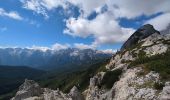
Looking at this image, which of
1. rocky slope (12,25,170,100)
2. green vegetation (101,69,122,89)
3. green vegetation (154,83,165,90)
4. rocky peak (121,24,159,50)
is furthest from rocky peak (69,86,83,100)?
rocky peak (121,24,159,50)

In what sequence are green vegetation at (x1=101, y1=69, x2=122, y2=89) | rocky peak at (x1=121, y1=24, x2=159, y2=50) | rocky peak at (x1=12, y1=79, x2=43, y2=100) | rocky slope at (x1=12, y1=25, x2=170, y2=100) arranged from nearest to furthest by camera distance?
Result: 1. rocky slope at (x1=12, y1=25, x2=170, y2=100)
2. green vegetation at (x1=101, y1=69, x2=122, y2=89)
3. rocky peak at (x1=12, y1=79, x2=43, y2=100)
4. rocky peak at (x1=121, y1=24, x2=159, y2=50)

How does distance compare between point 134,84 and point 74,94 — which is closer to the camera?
point 134,84

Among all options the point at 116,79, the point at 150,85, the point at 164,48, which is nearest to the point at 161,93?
the point at 150,85

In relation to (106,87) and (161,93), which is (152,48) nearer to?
(106,87)

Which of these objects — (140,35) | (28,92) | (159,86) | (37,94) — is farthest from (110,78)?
(140,35)

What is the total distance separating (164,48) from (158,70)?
28.4 metres

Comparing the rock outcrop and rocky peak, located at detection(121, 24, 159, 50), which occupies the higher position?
rocky peak, located at detection(121, 24, 159, 50)

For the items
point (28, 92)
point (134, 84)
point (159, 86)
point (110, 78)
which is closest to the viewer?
point (159, 86)

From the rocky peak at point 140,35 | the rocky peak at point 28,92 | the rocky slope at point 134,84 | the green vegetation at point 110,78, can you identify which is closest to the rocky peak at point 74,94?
the rocky slope at point 134,84

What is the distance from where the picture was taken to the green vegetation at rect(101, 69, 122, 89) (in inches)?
2689

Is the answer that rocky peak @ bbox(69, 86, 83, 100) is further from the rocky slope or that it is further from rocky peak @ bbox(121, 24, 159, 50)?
rocky peak @ bbox(121, 24, 159, 50)

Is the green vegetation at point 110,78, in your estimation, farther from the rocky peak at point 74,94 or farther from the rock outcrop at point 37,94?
the rock outcrop at point 37,94

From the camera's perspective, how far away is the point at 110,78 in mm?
70062

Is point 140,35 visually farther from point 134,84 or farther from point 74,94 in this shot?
point 134,84
